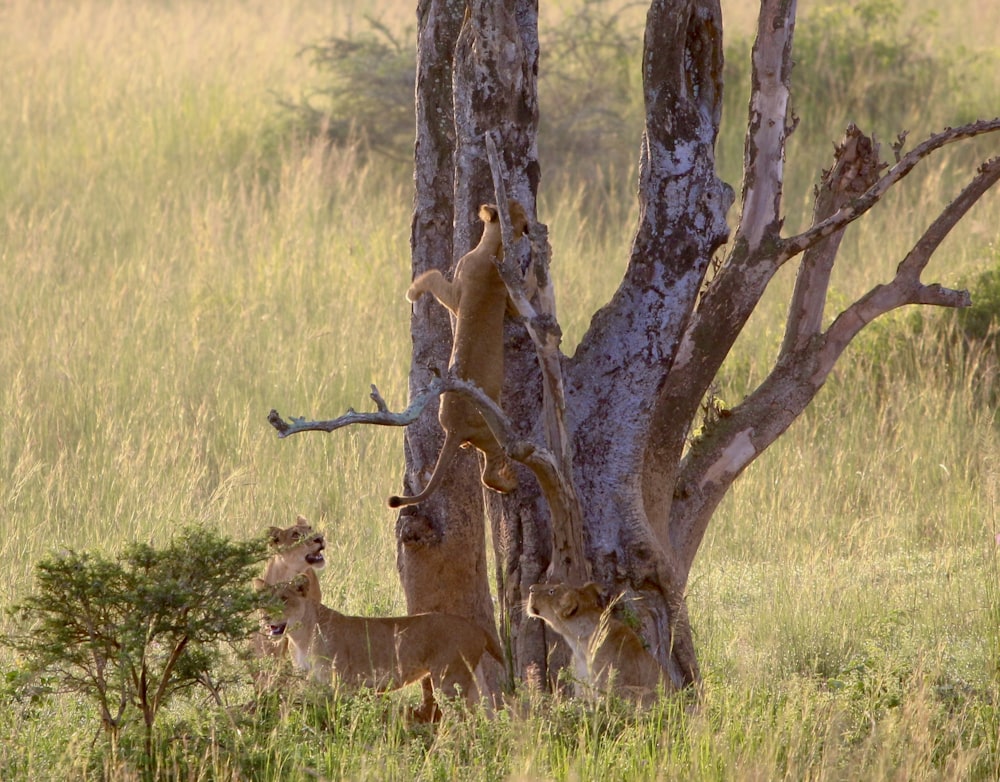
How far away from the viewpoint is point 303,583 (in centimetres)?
419

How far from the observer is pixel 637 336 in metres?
4.23

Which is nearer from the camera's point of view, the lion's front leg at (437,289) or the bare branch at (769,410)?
the lion's front leg at (437,289)

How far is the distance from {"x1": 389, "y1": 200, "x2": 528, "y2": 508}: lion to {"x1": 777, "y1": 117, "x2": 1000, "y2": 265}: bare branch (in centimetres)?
82

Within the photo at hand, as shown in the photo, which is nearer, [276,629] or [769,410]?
[276,629]

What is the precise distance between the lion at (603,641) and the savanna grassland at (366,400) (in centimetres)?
16

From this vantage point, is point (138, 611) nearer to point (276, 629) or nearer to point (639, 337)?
point (276, 629)

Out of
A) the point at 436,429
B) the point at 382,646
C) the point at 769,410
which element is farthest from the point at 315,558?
the point at 769,410

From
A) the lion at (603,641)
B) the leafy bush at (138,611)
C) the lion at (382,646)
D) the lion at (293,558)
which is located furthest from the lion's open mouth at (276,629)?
the lion at (603,641)

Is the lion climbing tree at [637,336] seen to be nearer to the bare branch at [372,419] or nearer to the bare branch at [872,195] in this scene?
the bare branch at [872,195]

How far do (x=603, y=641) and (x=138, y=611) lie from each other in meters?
1.26

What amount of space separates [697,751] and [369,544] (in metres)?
2.89

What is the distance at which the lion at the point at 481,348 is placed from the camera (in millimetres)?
4090

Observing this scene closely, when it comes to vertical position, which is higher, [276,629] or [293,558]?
[293,558]

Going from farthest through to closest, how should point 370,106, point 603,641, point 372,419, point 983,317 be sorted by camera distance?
point 370,106
point 983,317
point 603,641
point 372,419
